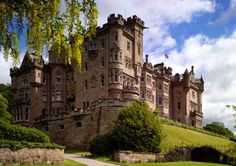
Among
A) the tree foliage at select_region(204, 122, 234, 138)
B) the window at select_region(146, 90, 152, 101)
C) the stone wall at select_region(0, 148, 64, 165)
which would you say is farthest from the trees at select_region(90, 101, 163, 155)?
the tree foliage at select_region(204, 122, 234, 138)

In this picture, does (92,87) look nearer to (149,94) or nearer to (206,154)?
(149,94)

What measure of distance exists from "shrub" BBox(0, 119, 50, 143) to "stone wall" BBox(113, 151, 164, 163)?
7578 mm

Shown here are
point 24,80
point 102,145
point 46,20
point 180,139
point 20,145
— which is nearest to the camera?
point 46,20

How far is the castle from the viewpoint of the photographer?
204ft

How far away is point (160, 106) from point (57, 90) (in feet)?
65.8

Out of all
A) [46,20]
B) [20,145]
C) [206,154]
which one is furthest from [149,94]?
[46,20]

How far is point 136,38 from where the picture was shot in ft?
244

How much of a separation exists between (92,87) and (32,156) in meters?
33.6

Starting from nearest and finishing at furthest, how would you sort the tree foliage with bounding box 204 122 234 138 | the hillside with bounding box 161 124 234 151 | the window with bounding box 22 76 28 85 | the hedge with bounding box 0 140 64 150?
the hedge with bounding box 0 140 64 150, the hillside with bounding box 161 124 234 151, the window with bounding box 22 76 28 85, the tree foliage with bounding box 204 122 234 138

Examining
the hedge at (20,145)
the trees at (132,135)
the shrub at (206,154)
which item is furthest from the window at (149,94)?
the hedge at (20,145)

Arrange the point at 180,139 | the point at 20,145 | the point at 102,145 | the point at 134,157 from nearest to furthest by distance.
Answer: the point at 20,145, the point at 134,157, the point at 102,145, the point at 180,139

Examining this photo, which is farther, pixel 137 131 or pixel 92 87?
pixel 92 87

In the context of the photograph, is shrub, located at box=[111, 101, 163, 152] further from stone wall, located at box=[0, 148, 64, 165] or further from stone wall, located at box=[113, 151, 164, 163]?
stone wall, located at box=[0, 148, 64, 165]

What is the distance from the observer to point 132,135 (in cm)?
4875
